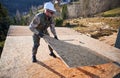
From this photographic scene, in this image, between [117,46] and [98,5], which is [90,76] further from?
[98,5]

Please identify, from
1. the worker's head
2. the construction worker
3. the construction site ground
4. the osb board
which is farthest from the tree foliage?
the osb board

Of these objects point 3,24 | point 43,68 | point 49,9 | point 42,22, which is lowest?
point 43,68

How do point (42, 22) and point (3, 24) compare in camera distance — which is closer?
point (42, 22)

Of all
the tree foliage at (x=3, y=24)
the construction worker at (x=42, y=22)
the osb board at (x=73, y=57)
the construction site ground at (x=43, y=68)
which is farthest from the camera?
the tree foliage at (x=3, y=24)

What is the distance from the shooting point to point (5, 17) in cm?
2497

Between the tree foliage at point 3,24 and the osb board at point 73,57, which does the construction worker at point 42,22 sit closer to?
the osb board at point 73,57

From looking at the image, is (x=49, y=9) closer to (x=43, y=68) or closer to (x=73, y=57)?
(x=73, y=57)

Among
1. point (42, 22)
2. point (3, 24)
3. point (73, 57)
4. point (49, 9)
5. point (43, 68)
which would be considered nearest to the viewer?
point (73, 57)

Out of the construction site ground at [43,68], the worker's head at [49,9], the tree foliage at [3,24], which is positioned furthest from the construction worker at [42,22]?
the tree foliage at [3,24]

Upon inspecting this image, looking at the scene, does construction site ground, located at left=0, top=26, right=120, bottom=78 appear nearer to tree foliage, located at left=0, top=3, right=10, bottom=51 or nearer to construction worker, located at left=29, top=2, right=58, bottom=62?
construction worker, located at left=29, top=2, right=58, bottom=62

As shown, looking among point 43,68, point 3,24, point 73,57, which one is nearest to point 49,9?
point 73,57

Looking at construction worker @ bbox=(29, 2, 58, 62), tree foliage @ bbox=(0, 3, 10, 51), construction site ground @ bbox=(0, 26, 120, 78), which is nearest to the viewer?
construction site ground @ bbox=(0, 26, 120, 78)

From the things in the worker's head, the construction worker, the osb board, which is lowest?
the osb board

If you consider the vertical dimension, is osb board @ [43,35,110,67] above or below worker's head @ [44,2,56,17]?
below
